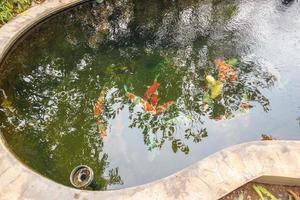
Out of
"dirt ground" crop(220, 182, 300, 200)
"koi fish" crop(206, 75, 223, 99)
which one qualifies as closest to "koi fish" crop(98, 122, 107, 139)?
"koi fish" crop(206, 75, 223, 99)

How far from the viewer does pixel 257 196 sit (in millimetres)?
3574

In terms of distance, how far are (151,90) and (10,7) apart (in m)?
4.05

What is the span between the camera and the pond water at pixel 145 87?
15.1 feet

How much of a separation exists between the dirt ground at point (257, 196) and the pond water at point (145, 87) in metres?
0.96

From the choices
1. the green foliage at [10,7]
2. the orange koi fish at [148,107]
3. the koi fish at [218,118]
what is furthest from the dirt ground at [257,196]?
the green foliage at [10,7]

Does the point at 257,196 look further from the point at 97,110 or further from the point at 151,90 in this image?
the point at 97,110

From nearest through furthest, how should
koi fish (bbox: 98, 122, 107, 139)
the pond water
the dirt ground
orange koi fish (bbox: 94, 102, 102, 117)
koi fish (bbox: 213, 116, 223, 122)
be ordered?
the dirt ground < the pond water < koi fish (bbox: 98, 122, 107, 139) < koi fish (bbox: 213, 116, 223, 122) < orange koi fish (bbox: 94, 102, 102, 117)

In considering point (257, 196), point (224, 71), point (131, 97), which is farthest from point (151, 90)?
point (257, 196)

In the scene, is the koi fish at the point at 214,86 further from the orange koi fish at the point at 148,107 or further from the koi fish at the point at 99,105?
the koi fish at the point at 99,105

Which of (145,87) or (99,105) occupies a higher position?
(145,87)

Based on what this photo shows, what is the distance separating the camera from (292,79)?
223 inches

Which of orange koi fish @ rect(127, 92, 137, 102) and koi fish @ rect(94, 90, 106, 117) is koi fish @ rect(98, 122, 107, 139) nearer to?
koi fish @ rect(94, 90, 106, 117)

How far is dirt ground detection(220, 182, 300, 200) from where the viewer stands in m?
3.54

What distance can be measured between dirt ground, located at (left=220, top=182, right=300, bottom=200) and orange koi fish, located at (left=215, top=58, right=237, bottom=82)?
247cm
